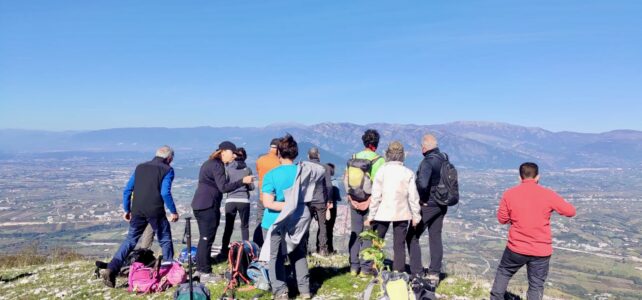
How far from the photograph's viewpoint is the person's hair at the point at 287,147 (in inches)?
243

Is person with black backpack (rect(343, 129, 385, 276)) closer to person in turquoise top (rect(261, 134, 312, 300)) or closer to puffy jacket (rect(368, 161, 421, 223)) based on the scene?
puffy jacket (rect(368, 161, 421, 223))

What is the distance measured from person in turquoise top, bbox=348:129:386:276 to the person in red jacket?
2611mm

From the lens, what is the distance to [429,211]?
7.14 metres

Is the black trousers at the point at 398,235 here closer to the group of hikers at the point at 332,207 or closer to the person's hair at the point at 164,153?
the group of hikers at the point at 332,207

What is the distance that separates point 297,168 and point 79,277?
6468mm

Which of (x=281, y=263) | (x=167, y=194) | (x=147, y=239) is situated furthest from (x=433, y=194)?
(x=147, y=239)

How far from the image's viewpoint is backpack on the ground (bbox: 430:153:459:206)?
686 centimetres

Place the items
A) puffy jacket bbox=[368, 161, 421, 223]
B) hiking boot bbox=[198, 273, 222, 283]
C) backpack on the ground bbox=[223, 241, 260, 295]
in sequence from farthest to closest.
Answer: hiking boot bbox=[198, 273, 222, 283]
backpack on the ground bbox=[223, 241, 260, 295]
puffy jacket bbox=[368, 161, 421, 223]

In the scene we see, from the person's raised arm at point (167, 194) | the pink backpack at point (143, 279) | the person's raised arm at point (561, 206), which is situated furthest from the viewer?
the person's raised arm at point (167, 194)

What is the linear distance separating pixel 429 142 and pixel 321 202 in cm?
218

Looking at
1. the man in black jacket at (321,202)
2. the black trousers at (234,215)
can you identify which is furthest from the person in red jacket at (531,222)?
the black trousers at (234,215)

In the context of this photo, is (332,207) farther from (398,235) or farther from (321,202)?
(398,235)

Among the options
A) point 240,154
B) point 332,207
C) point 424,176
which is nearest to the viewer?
point 424,176

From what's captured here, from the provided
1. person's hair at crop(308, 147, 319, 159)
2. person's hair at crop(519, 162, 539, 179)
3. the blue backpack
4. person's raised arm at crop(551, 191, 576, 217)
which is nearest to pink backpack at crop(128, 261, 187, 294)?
the blue backpack
